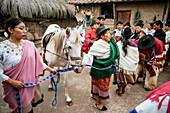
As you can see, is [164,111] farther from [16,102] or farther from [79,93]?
[79,93]

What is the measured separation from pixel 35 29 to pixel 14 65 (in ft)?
29.6

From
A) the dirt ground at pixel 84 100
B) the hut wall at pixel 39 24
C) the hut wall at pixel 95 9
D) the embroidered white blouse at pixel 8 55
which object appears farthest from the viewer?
the hut wall at pixel 39 24

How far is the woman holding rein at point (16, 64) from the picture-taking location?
145 cm

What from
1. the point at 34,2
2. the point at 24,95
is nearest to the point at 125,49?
the point at 24,95

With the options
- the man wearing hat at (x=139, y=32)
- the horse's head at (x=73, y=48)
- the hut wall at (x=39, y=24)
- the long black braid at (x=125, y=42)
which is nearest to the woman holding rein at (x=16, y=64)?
the horse's head at (x=73, y=48)

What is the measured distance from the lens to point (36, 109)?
8.57 feet

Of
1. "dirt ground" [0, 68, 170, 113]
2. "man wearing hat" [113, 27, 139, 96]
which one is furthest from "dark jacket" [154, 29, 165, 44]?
"man wearing hat" [113, 27, 139, 96]

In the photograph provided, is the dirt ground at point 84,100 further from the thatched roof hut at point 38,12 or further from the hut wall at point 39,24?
the hut wall at point 39,24

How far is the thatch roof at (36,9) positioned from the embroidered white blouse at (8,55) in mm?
7740

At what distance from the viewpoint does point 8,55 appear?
Answer: 1458 mm

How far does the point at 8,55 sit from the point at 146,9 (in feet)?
27.5

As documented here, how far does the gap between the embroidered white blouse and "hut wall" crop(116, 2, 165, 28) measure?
25.9ft

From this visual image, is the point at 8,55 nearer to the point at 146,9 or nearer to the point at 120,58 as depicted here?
the point at 120,58

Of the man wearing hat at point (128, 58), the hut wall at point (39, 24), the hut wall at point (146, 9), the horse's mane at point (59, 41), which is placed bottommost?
the man wearing hat at point (128, 58)
